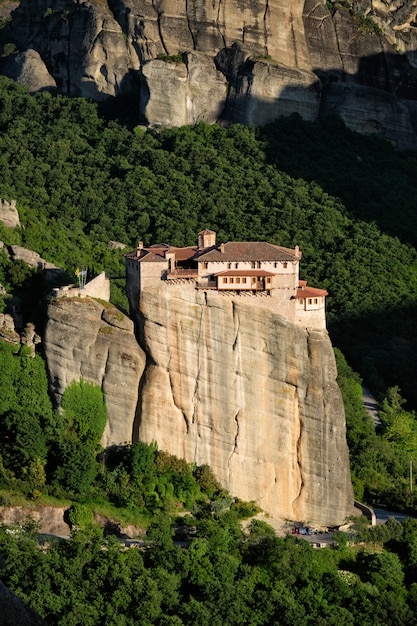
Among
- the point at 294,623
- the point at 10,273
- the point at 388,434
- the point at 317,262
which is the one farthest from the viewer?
the point at 317,262

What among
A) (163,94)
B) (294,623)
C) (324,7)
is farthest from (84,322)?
(324,7)

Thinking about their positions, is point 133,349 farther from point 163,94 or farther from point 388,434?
point 163,94

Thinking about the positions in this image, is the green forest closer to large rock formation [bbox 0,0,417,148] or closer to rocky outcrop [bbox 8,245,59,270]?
rocky outcrop [bbox 8,245,59,270]

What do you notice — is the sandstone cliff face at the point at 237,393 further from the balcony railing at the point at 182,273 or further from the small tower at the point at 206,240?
the small tower at the point at 206,240

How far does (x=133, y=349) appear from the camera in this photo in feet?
213

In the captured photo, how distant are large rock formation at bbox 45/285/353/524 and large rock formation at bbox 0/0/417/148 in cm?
4488

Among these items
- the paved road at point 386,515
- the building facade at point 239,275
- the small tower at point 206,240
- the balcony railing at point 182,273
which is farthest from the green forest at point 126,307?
the small tower at point 206,240

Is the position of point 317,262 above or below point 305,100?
below

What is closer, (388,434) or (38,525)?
(38,525)

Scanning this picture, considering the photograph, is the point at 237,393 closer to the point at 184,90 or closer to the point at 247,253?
the point at 247,253

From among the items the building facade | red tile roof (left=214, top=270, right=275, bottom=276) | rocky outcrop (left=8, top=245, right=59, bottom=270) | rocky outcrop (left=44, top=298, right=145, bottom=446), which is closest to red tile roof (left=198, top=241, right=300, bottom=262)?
the building facade

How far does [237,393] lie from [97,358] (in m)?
5.58

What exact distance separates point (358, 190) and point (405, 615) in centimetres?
5229

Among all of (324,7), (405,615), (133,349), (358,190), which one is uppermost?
(324,7)
